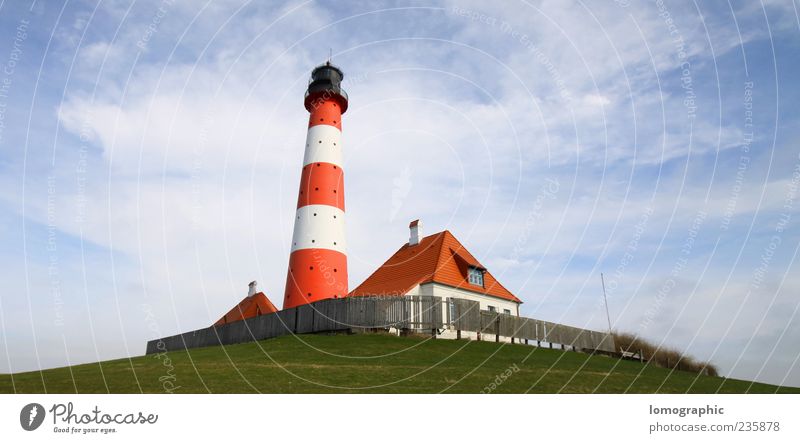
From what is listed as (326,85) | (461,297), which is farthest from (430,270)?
(326,85)

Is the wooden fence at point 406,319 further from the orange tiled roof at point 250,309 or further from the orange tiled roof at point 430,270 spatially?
the orange tiled roof at point 250,309

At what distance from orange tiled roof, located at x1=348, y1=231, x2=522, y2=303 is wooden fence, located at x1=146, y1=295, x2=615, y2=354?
3377 millimetres

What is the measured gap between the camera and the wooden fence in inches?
976

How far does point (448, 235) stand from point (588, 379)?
59.7 feet

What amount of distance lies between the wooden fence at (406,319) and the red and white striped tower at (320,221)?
1.66m

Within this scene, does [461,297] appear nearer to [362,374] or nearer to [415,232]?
[415,232]

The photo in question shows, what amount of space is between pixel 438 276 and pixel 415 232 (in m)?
6.66

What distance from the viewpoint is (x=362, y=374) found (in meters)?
14.0

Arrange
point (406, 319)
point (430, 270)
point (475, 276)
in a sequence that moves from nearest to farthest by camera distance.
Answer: point (406, 319) → point (430, 270) → point (475, 276)

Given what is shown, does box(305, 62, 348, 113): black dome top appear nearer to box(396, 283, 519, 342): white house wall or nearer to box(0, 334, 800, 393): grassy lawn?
box(396, 283, 519, 342): white house wall

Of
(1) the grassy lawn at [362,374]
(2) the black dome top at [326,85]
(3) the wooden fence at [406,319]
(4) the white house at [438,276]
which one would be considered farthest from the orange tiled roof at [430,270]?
(2) the black dome top at [326,85]
